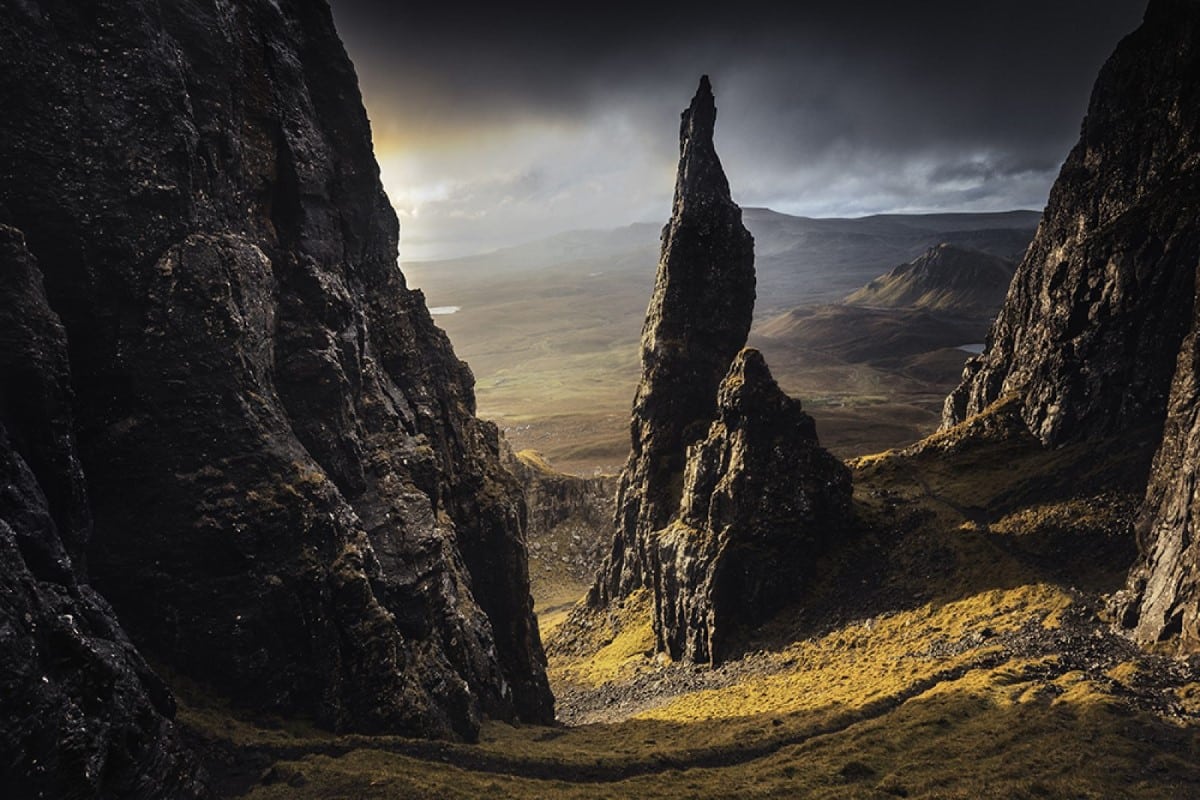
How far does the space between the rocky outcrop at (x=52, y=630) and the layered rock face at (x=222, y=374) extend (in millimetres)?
681

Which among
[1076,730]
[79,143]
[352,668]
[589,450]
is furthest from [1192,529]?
[589,450]

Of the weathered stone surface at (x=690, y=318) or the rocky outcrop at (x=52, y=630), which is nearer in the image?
the rocky outcrop at (x=52, y=630)

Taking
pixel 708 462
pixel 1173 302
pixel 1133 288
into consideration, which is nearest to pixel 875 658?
pixel 708 462

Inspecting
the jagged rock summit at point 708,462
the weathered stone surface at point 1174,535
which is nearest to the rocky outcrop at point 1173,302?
the weathered stone surface at point 1174,535

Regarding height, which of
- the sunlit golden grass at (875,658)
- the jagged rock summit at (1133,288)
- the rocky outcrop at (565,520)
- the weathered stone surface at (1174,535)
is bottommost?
the rocky outcrop at (565,520)

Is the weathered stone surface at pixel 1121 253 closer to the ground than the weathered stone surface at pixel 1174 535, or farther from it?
farther from it

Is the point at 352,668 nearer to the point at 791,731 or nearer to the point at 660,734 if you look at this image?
the point at 660,734

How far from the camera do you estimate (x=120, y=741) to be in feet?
54.9

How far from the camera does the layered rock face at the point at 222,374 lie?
73.4ft

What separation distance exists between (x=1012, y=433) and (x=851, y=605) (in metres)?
23.6

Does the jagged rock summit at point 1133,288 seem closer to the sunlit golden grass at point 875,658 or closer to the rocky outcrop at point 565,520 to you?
the sunlit golden grass at point 875,658

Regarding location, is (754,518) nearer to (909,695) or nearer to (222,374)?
(909,695)

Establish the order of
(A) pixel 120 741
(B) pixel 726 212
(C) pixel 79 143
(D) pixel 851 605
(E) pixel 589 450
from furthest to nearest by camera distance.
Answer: (E) pixel 589 450, (B) pixel 726 212, (D) pixel 851 605, (C) pixel 79 143, (A) pixel 120 741

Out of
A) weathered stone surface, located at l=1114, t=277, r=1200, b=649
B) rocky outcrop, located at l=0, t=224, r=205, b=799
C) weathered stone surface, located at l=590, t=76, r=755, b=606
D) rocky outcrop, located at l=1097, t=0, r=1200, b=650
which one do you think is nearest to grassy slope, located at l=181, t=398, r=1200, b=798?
weathered stone surface, located at l=1114, t=277, r=1200, b=649
